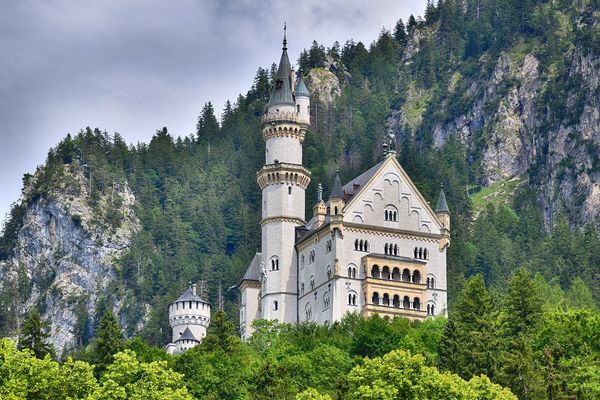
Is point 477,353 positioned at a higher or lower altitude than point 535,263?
lower

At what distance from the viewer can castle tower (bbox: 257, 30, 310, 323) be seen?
444 ft

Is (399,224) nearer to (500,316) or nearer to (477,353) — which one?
(500,316)

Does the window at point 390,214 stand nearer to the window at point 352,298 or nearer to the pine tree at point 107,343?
the window at point 352,298

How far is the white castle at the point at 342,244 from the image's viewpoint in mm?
130000

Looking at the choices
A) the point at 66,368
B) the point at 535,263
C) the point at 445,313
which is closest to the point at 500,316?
the point at 445,313

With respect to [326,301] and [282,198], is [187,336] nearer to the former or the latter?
[282,198]

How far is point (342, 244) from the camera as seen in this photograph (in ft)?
428

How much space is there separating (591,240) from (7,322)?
2408 inches

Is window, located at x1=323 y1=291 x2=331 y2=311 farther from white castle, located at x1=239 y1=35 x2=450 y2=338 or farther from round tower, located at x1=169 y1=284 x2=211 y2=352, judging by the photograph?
round tower, located at x1=169 y1=284 x2=211 y2=352

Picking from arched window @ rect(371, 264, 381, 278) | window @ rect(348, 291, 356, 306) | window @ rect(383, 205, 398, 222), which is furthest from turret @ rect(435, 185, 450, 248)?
window @ rect(348, 291, 356, 306)

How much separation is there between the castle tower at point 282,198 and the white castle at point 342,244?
2.9 inches

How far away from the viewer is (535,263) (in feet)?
587

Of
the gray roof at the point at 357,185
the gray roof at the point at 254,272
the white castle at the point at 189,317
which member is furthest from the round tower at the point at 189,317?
the gray roof at the point at 357,185

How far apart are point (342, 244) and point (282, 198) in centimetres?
839
